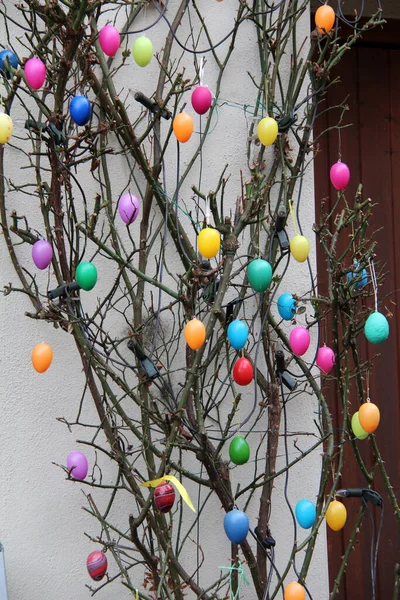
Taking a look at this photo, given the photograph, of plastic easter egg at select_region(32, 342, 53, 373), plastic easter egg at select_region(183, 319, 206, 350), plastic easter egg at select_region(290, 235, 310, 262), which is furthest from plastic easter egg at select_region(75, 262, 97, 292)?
plastic easter egg at select_region(290, 235, 310, 262)

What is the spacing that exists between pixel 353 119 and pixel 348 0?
512 millimetres

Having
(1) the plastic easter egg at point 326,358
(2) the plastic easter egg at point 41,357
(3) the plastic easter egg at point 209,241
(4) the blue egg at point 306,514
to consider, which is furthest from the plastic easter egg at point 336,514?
(2) the plastic easter egg at point 41,357

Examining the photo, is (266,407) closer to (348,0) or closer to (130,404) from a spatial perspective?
(130,404)

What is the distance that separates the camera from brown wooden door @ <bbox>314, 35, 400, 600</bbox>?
3.09 metres

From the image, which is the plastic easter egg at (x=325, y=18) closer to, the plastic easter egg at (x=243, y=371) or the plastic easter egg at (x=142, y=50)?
the plastic easter egg at (x=142, y=50)

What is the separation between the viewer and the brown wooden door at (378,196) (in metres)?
3.09

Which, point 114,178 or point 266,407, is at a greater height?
point 114,178

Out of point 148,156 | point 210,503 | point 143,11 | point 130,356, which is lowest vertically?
point 210,503

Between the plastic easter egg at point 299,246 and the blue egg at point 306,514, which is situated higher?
the plastic easter egg at point 299,246

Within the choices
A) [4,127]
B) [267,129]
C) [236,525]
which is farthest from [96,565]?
[267,129]

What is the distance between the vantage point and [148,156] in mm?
2701

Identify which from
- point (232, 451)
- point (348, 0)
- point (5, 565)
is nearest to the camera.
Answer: point (232, 451)

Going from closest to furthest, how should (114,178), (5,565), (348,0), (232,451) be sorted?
(232,451)
(5,565)
(114,178)
(348,0)

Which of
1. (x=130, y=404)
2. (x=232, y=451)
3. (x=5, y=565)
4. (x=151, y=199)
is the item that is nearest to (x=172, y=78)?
(x=151, y=199)
